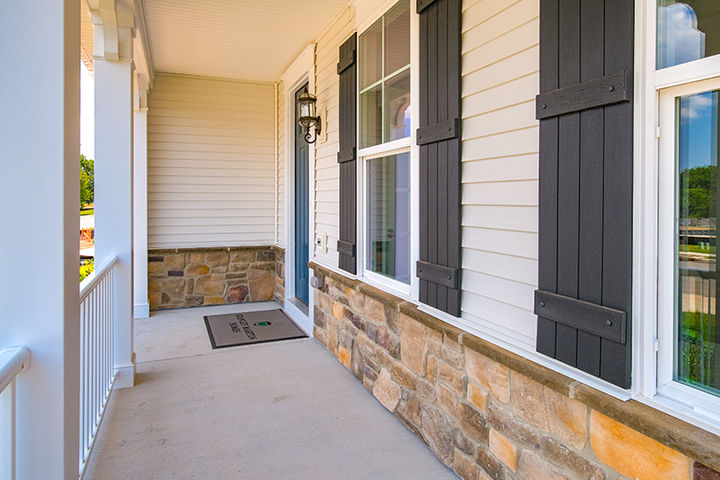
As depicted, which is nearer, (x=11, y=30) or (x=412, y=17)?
(x=11, y=30)

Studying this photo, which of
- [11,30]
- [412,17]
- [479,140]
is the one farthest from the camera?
[412,17]

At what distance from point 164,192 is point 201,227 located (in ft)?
2.02

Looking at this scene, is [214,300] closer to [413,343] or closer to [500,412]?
[413,343]

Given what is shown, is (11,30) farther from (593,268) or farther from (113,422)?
(113,422)

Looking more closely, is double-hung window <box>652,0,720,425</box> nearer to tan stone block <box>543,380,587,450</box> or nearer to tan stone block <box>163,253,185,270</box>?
tan stone block <box>543,380,587,450</box>

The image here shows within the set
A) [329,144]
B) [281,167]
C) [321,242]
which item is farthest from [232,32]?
[321,242]

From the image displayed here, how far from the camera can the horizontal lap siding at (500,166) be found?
1.88 m

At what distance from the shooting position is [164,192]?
5.84 m

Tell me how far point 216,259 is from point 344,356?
117 inches

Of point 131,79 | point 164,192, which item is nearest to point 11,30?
point 131,79

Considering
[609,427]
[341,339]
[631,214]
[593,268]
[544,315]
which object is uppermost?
[631,214]

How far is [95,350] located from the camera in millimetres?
2637

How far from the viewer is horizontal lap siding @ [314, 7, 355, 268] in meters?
4.04

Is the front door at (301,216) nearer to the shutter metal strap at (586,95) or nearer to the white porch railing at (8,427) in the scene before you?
the shutter metal strap at (586,95)
